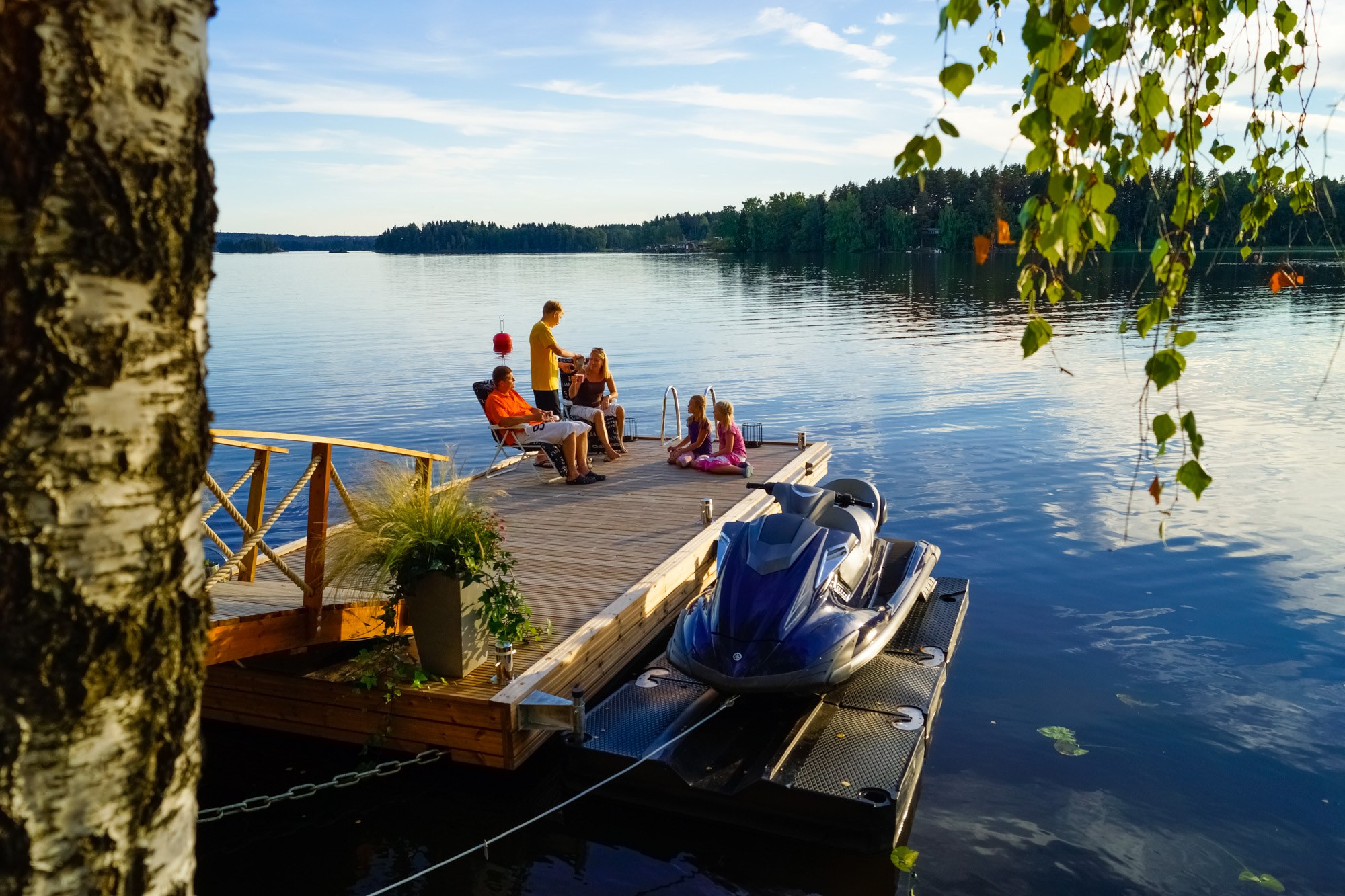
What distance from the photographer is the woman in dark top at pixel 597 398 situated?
11695 millimetres

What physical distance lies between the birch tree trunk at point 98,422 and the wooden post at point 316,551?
14.8 ft

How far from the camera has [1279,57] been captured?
2527 millimetres

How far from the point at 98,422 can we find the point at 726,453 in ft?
33.4

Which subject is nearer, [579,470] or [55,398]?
[55,398]

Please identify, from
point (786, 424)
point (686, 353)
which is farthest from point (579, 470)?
point (686, 353)

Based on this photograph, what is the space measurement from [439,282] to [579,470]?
7293 centimetres

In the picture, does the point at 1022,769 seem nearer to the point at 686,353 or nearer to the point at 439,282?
the point at 686,353

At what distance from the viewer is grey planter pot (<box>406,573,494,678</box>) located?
581 cm

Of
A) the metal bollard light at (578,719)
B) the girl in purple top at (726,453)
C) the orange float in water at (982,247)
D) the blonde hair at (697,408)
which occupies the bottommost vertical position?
the metal bollard light at (578,719)

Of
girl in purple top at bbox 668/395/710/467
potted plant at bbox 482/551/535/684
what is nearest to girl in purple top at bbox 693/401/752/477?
girl in purple top at bbox 668/395/710/467

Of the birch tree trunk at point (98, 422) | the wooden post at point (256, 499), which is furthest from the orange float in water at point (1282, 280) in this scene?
the wooden post at point (256, 499)

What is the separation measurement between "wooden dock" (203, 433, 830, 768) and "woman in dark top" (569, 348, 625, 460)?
80.6 inches

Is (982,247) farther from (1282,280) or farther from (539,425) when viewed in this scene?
(539,425)

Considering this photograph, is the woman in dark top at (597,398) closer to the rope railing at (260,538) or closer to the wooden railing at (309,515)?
the wooden railing at (309,515)
